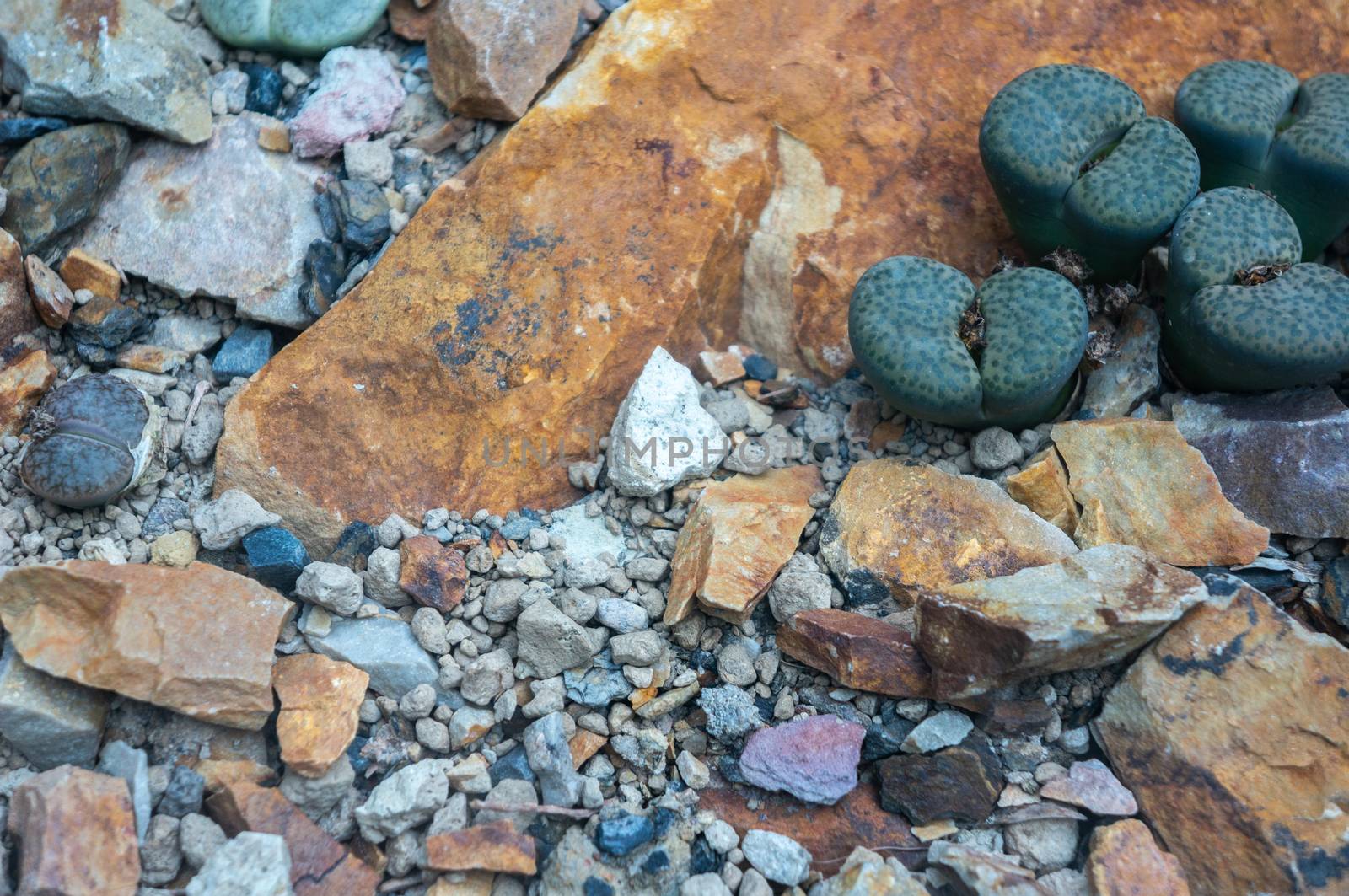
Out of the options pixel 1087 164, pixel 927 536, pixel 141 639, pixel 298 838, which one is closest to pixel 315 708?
pixel 298 838

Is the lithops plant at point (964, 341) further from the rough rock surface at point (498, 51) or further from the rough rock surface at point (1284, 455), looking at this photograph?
the rough rock surface at point (498, 51)

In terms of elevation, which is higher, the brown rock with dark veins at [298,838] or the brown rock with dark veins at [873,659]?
the brown rock with dark veins at [873,659]

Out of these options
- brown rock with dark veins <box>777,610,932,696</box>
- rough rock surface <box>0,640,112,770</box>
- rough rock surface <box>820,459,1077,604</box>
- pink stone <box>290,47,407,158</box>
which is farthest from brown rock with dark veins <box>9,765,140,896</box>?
pink stone <box>290,47,407,158</box>

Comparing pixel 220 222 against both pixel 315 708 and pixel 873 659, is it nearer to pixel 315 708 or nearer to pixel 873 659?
pixel 315 708

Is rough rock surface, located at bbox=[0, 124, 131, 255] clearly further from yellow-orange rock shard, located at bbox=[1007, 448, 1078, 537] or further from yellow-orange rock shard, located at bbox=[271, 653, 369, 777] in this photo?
yellow-orange rock shard, located at bbox=[1007, 448, 1078, 537]

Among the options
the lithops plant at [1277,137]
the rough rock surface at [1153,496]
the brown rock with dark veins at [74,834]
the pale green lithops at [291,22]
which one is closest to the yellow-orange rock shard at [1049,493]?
the rough rock surface at [1153,496]
